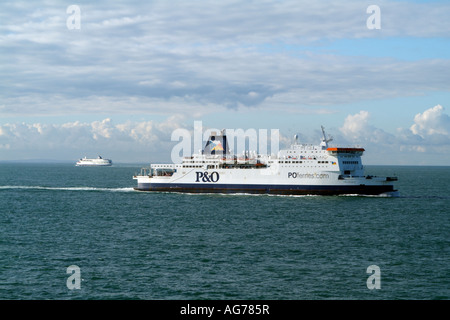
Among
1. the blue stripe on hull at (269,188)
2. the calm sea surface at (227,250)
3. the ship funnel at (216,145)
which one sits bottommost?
the calm sea surface at (227,250)

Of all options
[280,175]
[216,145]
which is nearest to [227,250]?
[280,175]

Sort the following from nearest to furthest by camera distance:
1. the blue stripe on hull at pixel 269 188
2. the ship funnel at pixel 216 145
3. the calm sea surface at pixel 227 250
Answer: the calm sea surface at pixel 227 250
the blue stripe on hull at pixel 269 188
the ship funnel at pixel 216 145

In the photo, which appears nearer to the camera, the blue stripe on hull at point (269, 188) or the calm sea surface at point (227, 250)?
the calm sea surface at point (227, 250)

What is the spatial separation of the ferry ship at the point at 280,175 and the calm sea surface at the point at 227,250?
21.5 ft

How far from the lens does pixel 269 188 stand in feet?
223

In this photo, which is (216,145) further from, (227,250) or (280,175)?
(227,250)

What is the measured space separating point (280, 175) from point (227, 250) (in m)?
35.7

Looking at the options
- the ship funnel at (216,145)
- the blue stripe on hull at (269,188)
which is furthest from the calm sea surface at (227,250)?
the ship funnel at (216,145)

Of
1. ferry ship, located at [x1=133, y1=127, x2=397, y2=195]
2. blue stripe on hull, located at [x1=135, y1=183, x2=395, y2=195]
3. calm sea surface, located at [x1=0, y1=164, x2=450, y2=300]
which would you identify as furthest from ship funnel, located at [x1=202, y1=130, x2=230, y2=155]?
calm sea surface, located at [x1=0, y1=164, x2=450, y2=300]

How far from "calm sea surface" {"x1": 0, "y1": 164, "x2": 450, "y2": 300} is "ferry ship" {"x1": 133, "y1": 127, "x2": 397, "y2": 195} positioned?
6.55m

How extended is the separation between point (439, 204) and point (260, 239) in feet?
112

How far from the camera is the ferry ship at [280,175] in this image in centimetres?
6444

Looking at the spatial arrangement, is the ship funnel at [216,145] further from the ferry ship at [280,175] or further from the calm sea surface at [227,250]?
the calm sea surface at [227,250]
